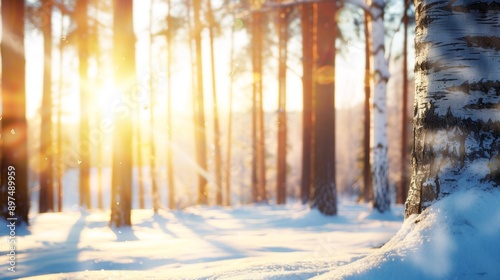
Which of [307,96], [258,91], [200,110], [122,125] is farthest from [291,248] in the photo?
[258,91]

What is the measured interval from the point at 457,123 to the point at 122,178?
6393 millimetres

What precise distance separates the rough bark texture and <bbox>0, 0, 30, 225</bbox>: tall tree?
731 centimetres

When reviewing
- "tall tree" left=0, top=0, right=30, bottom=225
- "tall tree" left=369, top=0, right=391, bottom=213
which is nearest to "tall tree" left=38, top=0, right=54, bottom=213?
"tall tree" left=0, top=0, right=30, bottom=225

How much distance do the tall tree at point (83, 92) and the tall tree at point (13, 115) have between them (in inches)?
291

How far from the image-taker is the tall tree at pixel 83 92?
15.7 metres

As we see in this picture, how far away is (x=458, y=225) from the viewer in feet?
7.99

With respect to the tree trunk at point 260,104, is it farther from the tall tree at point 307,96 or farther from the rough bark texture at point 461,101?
the rough bark texture at point 461,101

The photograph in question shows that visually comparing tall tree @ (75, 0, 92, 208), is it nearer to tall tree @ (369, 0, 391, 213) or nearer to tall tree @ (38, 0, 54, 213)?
tall tree @ (38, 0, 54, 213)

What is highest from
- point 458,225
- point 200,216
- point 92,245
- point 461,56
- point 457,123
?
point 461,56

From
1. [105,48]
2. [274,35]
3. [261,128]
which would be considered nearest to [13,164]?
[105,48]

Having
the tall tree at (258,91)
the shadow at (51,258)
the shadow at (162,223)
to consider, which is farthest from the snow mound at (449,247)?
the tall tree at (258,91)

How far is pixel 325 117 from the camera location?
32.0ft

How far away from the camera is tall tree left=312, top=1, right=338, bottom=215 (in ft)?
32.0

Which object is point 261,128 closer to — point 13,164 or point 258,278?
point 13,164
